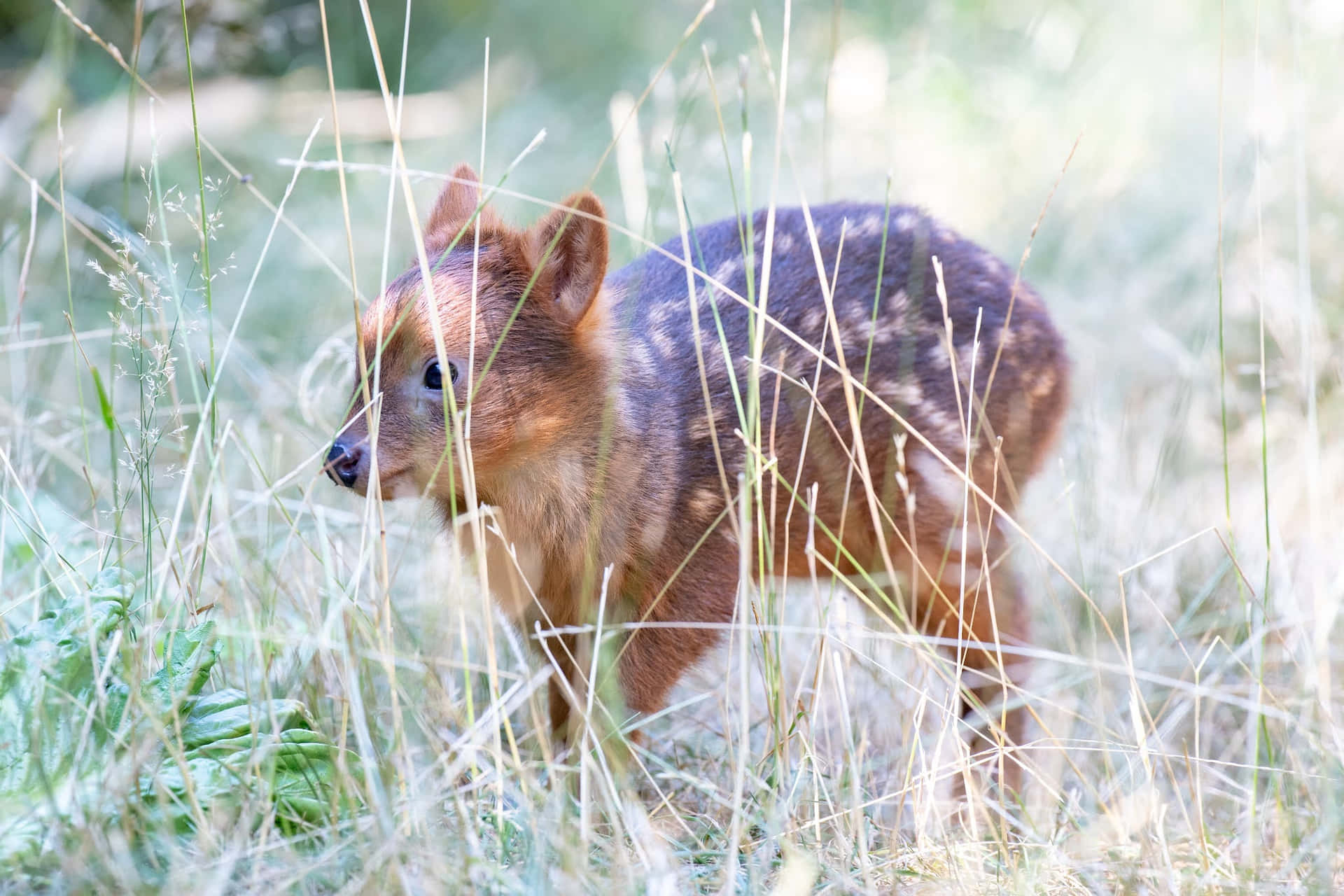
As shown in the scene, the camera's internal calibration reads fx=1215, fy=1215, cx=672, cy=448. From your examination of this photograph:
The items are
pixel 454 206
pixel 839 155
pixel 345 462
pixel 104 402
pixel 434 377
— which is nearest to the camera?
pixel 104 402

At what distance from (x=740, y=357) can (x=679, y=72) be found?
4033 mm

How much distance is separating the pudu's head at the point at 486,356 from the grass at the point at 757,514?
0.73ft

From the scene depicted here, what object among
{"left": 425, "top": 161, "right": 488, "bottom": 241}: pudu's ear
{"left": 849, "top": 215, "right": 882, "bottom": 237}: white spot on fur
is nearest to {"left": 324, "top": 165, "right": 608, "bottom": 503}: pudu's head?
{"left": 425, "top": 161, "right": 488, "bottom": 241}: pudu's ear

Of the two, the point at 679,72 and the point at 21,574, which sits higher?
the point at 679,72

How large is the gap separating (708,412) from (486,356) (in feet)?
1.86

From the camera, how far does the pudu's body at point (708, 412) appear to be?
2865 mm

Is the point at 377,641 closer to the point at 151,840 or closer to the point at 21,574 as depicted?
the point at 151,840

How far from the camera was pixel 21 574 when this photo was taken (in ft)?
10.7

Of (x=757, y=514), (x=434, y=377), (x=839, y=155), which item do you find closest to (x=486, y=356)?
(x=434, y=377)

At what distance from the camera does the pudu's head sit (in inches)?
109

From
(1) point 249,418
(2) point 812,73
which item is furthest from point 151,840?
(2) point 812,73

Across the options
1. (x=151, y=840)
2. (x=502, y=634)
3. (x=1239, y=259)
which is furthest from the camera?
(x=1239, y=259)

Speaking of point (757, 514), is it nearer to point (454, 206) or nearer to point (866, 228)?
point (866, 228)

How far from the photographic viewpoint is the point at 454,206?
3.29 m
